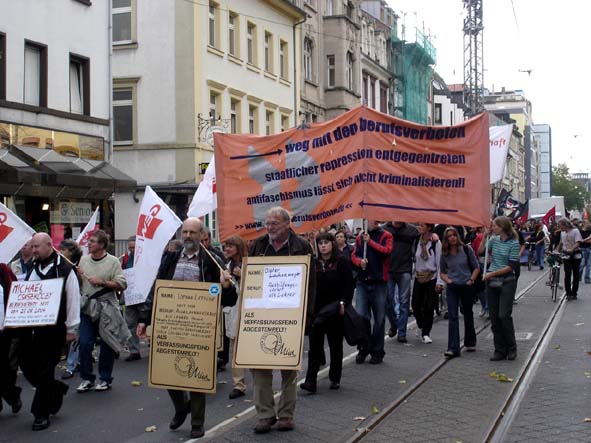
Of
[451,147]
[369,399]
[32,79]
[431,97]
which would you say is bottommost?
[369,399]

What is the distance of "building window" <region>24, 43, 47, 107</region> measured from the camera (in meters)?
21.6

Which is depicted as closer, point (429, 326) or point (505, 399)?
point (505, 399)

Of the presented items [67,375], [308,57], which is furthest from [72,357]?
[308,57]

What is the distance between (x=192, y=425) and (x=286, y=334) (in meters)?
1.08

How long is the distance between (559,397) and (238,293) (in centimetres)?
332

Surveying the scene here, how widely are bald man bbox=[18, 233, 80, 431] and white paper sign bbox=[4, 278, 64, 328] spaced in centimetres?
6

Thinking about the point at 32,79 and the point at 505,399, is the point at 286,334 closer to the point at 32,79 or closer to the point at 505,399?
the point at 505,399

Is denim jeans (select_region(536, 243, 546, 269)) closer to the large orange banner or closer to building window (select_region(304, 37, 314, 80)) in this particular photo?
building window (select_region(304, 37, 314, 80))

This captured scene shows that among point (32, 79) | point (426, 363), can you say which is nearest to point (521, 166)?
point (32, 79)

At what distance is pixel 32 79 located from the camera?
21781mm

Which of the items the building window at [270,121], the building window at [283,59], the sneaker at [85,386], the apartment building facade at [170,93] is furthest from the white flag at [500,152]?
the building window at [283,59]

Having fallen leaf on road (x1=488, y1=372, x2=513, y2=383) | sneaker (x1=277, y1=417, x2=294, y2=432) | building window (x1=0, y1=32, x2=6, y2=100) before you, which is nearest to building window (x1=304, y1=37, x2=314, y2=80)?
building window (x1=0, y1=32, x2=6, y2=100)

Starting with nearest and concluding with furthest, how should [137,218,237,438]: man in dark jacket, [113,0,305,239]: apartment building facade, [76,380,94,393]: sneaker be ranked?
[137,218,237,438]: man in dark jacket < [76,380,94,393]: sneaker < [113,0,305,239]: apartment building facade

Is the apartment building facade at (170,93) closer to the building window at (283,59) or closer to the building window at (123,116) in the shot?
the building window at (123,116)
